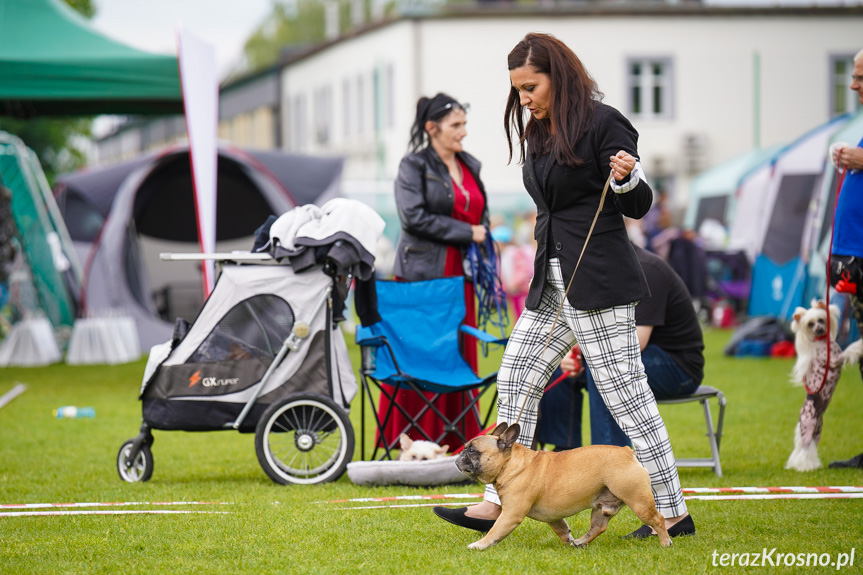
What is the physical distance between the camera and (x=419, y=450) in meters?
4.98

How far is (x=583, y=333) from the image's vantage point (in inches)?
141

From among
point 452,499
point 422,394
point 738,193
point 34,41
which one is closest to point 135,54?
point 34,41

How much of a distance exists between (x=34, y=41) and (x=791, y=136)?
69.2 feet

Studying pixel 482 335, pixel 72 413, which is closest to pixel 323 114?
pixel 72 413

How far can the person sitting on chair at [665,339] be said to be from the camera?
4.77 meters

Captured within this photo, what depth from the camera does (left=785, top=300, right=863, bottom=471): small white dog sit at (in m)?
5.05

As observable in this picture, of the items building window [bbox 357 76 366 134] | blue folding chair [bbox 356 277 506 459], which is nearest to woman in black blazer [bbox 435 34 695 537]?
blue folding chair [bbox 356 277 506 459]

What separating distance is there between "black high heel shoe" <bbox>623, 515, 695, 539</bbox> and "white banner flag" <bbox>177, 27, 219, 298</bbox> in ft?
12.7

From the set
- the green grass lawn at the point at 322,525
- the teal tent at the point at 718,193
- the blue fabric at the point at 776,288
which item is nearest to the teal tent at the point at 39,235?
the green grass lawn at the point at 322,525

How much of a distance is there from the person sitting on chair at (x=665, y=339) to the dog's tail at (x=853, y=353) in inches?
29.1

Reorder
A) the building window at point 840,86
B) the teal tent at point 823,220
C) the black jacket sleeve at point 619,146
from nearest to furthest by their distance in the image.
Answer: the black jacket sleeve at point 619,146
the teal tent at point 823,220
the building window at point 840,86

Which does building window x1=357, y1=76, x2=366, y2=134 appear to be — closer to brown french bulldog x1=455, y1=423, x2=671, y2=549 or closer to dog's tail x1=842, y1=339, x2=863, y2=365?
dog's tail x1=842, y1=339, x2=863, y2=365

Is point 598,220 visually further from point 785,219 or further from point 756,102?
point 756,102

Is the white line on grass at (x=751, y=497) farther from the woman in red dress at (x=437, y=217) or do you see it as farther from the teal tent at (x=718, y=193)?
the teal tent at (x=718, y=193)
